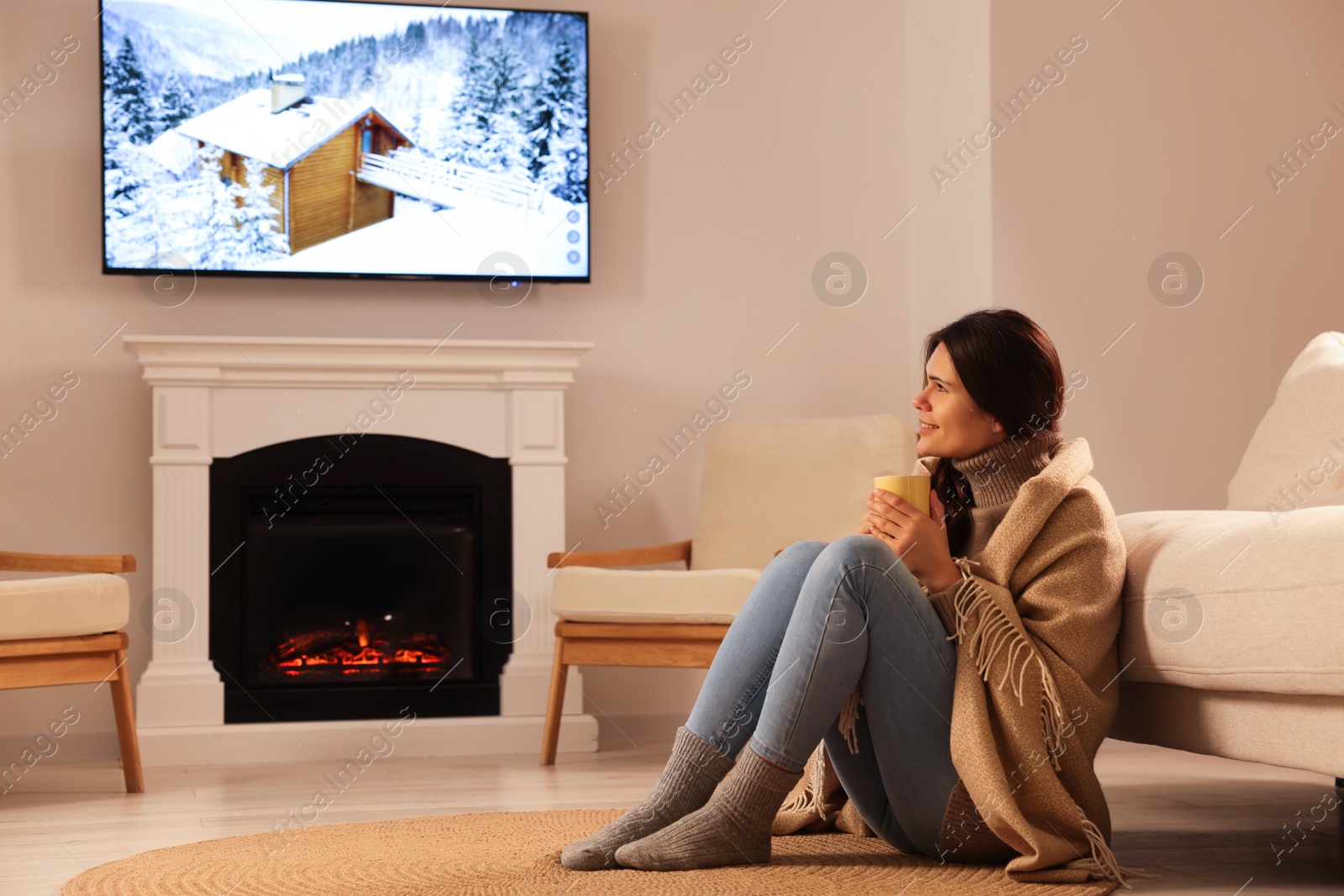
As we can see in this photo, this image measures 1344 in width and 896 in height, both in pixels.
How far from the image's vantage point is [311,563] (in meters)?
3.33

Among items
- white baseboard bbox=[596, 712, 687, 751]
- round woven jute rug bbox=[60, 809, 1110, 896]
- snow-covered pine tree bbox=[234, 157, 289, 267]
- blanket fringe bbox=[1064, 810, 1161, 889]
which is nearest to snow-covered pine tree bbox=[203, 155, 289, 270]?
snow-covered pine tree bbox=[234, 157, 289, 267]

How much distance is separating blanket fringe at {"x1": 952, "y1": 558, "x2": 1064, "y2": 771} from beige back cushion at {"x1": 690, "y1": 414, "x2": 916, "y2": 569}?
1822mm

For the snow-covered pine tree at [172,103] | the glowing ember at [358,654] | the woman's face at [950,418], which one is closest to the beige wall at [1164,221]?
the woman's face at [950,418]

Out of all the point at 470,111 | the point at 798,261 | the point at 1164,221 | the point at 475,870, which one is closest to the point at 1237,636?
the point at 475,870

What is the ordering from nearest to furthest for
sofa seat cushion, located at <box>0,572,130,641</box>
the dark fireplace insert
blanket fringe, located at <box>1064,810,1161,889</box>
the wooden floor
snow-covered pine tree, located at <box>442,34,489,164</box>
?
blanket fringe, located at <box>1064,810,1161,889</box>, the wooden floor, sofa seat cushion, located at <box>0,572,130,641</box>, the dark fireplace insert, snow-covered pine tree, located at <box>442,34,489,164</box>

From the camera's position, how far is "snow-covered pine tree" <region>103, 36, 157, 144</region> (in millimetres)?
3395

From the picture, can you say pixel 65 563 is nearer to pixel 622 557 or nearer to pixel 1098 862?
pixel 622 557

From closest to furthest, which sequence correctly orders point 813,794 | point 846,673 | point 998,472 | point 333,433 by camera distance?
point 846,673, point 998,472, point 813,794, point 333,433

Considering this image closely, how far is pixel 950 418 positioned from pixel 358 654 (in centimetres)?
214

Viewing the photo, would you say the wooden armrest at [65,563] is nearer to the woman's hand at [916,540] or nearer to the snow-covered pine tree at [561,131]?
the snow-covered pine tree at [561,131]

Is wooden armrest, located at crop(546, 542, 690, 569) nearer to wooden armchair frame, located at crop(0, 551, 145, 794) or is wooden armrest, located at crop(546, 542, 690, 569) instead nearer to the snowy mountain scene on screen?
the snowy mountain scene on screen

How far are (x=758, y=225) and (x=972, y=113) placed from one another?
0.73 meters

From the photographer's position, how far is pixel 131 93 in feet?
11.2

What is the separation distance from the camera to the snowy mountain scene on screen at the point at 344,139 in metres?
3.41
